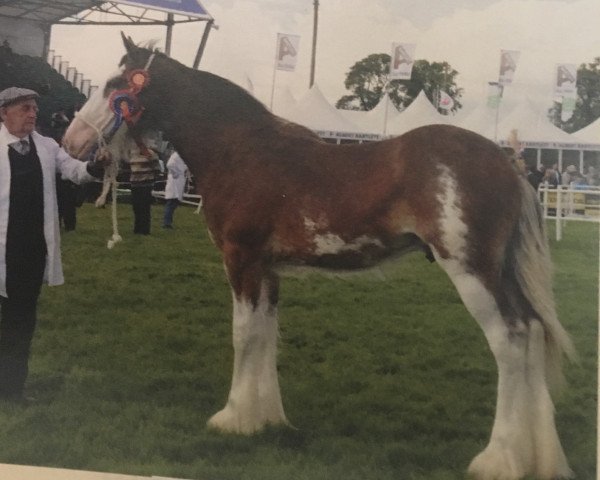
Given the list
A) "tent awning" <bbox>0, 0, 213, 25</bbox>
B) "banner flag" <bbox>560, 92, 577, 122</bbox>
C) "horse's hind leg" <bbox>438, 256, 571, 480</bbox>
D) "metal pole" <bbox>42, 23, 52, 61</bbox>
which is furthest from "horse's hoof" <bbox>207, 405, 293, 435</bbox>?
"metal pole" <bbox>42, 23, 52, 61</bbox>

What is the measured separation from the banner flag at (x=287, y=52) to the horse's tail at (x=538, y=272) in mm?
822

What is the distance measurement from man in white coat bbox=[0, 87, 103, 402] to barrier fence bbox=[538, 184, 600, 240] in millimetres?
1364

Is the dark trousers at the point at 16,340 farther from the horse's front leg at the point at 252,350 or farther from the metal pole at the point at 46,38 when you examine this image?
the metal pole at the point at 46,38

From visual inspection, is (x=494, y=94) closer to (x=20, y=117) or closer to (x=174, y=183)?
(x=174, y=183)

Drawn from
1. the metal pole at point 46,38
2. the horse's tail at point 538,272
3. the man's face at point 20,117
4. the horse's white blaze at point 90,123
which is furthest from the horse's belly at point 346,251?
the metal pole at point 46,38

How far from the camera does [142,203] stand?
2266mm

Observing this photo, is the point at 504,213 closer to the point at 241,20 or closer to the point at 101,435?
the point at 241,20

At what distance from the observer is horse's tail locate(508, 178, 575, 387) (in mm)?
1729

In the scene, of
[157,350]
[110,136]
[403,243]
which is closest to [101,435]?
[157,350]

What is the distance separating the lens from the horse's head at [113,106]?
83.3 inches

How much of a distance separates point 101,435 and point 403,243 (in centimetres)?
107

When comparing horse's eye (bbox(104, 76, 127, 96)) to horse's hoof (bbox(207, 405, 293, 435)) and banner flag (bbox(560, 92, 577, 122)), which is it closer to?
horse's hoof (bbox(207, 405, 293, 435))

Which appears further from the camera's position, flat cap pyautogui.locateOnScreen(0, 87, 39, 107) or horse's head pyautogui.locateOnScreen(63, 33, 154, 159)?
flat cap pyautogui.locateOnScreen(0, 87, 39, 107)

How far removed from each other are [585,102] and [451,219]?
53cm
